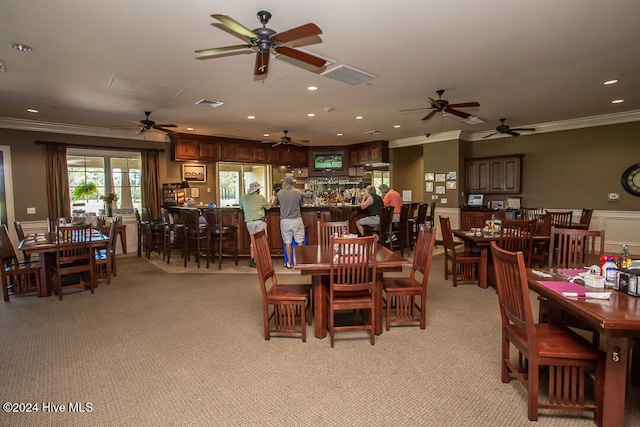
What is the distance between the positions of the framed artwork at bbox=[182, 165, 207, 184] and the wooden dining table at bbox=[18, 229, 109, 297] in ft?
12.7

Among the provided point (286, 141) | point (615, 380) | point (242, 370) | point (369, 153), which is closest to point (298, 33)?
point (242, 370)

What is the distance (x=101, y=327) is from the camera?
12.0 feet

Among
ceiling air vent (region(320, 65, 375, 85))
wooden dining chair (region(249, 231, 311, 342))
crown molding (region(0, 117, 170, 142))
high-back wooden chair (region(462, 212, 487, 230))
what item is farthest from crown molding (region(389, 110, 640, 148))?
wooden dining chair (region(249, 231, 311, 342))

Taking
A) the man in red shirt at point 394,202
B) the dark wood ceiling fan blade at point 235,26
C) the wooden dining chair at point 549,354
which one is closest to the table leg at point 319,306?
the wooden dining chair at point 549,354

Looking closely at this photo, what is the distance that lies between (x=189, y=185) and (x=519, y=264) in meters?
8.14

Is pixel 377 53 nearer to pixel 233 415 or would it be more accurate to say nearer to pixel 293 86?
pixel 293 86

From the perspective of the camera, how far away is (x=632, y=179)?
22.5 ft

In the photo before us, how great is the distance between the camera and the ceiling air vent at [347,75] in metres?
4.11

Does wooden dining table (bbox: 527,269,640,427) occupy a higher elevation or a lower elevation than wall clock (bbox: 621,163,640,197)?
lower

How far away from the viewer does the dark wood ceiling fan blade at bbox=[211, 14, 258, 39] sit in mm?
2411

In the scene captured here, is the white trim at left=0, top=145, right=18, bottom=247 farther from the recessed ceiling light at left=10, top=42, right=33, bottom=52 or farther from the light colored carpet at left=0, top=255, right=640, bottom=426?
the recessed ceiling light at left=10, top=42, right=33, bottom=52

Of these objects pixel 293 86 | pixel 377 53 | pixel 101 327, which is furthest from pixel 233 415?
pixel 293 86

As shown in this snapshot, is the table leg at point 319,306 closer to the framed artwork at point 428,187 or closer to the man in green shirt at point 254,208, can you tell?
the man in green shirt at point 254,208

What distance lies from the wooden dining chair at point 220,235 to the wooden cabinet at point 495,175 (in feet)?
20.5
